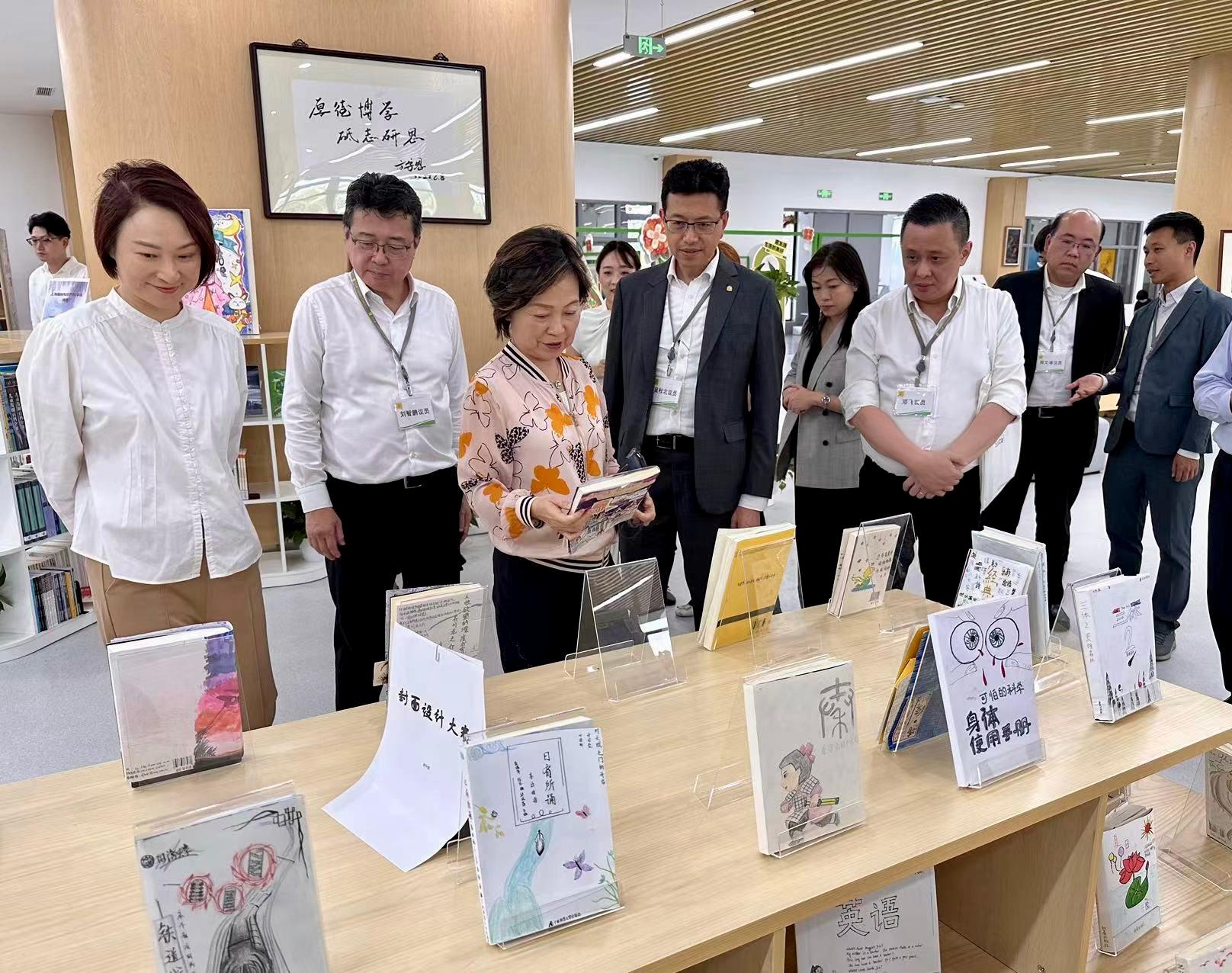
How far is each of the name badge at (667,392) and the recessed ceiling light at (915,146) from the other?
1267cm

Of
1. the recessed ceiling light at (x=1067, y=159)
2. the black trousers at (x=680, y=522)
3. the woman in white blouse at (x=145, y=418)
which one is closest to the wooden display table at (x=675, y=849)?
the woman in white blouse at (x=145, y=418)

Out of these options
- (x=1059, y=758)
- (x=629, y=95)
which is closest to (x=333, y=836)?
(x=1059, y=758)

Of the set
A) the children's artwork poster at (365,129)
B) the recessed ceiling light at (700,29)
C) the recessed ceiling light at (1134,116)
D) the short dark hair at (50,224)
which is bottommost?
the short dark hair at (50,224)

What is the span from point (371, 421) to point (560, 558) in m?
0.97

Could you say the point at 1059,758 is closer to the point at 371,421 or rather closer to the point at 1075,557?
the point at 371,421

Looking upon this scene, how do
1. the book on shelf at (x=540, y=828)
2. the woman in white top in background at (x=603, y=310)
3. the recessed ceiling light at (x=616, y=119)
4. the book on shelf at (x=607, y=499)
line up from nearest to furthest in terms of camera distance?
the book on shelf at (x=540, y=828) < the book on shelf at (x=607, y=499) < the woman in white top in background at (x=603, y=310) < the recessed ceiling light at (x=616, y=119)

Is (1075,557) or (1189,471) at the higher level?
(1189,471)

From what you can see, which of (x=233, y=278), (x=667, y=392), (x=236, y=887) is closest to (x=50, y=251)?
(x=233, y=278)

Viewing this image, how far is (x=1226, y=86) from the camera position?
764 centimetres

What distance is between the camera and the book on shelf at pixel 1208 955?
133 centimetres

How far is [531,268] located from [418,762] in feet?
3.31

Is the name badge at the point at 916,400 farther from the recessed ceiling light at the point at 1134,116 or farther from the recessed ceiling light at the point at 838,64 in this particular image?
the recessed ceiling light at the point at 1134,116

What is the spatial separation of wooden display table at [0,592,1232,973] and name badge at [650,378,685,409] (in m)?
1.02

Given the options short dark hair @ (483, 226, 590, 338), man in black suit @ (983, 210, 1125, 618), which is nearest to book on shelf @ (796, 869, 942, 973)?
short dark hair @ (483, 226, 590, 338)
